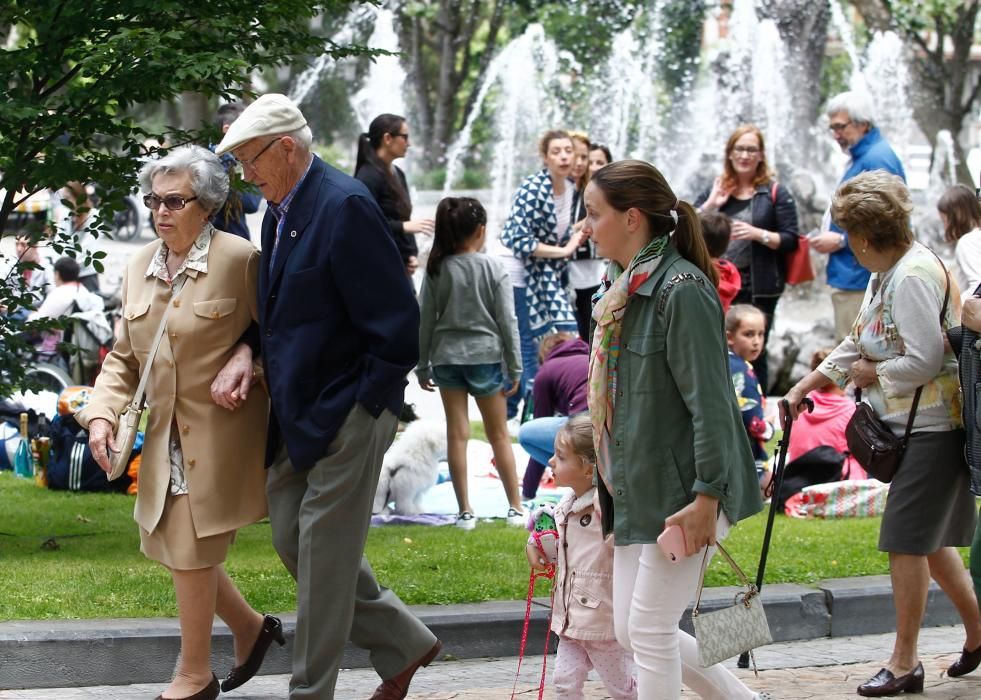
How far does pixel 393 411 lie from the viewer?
15.3ft

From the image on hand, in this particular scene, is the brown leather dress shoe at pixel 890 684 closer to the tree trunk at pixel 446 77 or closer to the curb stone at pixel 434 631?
the curb stone at pixel 434 631

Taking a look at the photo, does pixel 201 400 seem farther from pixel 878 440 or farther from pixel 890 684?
pixel 890 684

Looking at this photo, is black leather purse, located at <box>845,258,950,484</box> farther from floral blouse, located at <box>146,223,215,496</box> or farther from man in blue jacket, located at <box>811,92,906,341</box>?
man in blue jacket, located at <box>811,92,906,341</box>

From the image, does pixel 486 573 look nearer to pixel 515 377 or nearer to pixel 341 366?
pixel 515 377

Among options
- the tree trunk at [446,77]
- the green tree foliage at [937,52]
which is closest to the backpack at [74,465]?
the tree trunk at [446,77]

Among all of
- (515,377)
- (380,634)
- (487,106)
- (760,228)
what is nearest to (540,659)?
(380,634)

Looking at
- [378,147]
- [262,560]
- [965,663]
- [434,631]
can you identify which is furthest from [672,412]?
[378,147]

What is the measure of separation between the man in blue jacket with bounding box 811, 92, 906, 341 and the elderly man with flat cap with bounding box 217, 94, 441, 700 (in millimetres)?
5076

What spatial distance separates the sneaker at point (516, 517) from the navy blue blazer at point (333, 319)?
11.0 feet

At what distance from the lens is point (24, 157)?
674cm

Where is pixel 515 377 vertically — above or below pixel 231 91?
below

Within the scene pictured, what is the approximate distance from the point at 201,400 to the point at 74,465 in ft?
13.4

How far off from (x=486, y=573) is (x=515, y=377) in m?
1.64

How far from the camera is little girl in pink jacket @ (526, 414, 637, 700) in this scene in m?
4.65
